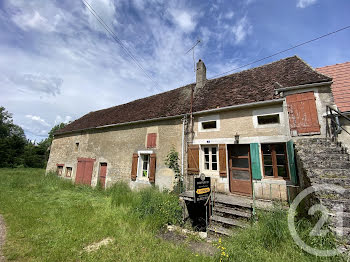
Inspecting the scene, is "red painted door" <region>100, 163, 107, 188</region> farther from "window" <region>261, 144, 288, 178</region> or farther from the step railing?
the step railing

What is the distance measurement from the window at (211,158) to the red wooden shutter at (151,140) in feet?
9.72

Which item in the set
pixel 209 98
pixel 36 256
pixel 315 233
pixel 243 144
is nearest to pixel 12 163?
pixel 36 256

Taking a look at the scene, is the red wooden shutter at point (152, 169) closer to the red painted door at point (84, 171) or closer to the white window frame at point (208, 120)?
the white window frame at point (208, 120)

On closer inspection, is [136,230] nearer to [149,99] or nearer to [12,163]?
[149,99]

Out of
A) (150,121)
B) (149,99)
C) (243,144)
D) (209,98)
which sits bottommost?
(243,144)

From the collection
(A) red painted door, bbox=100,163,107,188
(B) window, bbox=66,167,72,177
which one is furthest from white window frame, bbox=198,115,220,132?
(B) window, bbox=66,167,72,177

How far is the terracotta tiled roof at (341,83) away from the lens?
5637 millimetres

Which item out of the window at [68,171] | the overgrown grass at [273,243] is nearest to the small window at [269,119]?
the overgrown grass at [273,243]

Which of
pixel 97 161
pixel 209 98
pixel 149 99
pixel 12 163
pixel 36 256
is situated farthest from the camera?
pixel 12 163

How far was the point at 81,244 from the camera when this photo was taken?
3.94 m

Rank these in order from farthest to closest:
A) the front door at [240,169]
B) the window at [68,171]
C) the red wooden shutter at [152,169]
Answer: the window at [68,171] < the red wooden shutter at [152,169] < the front door at [240,169]

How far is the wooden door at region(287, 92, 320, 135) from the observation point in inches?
210

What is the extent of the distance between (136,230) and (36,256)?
2285 mm

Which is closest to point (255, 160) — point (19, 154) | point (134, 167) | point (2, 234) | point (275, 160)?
point (275, 160)
